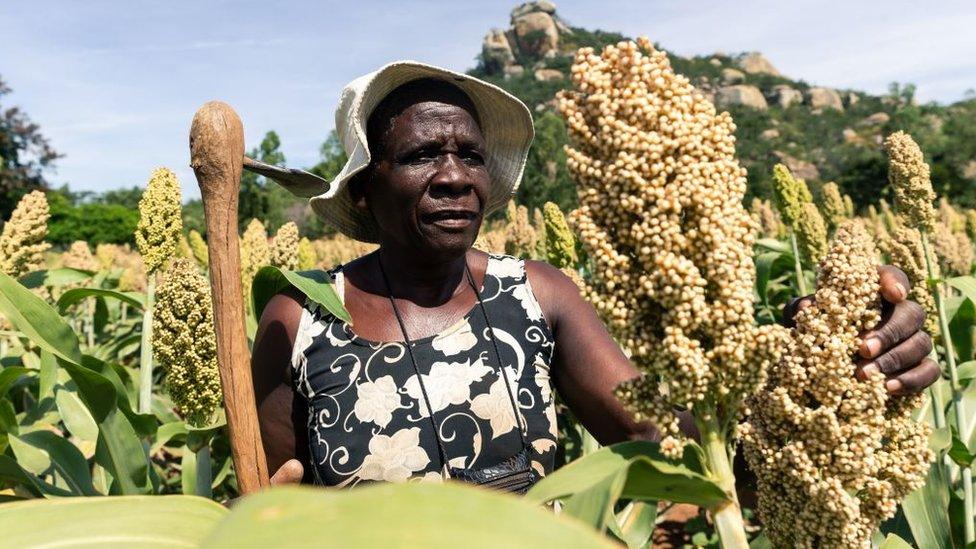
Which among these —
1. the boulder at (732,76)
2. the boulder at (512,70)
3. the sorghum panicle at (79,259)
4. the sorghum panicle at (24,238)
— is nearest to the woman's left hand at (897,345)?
the sorghum panicle at (24,238)

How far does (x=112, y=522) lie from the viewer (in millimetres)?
856

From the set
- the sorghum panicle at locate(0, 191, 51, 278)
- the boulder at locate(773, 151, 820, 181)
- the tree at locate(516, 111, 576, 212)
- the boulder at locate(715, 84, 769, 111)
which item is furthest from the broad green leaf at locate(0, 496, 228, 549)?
the boulder at locate(715, 84, 769, 111)

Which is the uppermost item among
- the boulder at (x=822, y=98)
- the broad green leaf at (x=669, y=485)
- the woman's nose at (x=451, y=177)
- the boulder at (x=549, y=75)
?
the boulder at (x=549, y=75)

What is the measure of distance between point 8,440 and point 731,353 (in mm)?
2674

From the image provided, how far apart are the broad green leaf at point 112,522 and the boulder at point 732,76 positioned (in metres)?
95.0

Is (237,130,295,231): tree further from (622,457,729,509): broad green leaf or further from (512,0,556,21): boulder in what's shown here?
(512,0,556,21): boulder

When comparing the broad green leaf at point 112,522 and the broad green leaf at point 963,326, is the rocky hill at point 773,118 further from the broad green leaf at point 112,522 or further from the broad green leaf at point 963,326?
the broad green leaf at point 112,522

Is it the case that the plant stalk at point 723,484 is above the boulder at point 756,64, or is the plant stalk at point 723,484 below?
below

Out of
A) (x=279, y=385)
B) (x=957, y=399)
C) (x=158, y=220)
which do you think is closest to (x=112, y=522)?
(x=279, y=385)

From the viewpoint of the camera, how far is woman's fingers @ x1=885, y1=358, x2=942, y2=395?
4.17ft

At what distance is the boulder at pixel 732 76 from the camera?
3546 inches

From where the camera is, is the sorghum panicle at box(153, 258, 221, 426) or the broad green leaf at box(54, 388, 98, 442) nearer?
the sorghum panicle at box(153, 258, 221, 426)

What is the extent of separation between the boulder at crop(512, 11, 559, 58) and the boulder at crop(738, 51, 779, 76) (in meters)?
25.5

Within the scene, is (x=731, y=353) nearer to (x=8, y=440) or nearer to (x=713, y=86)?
(x=8, y=440)
